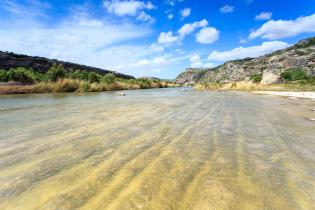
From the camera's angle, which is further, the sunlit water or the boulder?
the boulder

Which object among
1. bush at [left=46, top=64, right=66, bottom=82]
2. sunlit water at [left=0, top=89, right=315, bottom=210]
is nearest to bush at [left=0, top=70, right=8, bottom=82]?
bush at [left=46, top=64, right=66, bottom=82]

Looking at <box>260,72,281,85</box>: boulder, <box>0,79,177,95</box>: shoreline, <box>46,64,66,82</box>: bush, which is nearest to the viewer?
<box>0,79,177,95</box>: shoreline

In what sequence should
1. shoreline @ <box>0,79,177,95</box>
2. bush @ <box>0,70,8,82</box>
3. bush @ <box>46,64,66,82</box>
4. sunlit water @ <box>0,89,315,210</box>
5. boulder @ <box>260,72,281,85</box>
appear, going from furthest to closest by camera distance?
boulder @ <box>260,72,281,85</box>, bush @ <box>46,64,66,82</box>, bush @ <box>0,70,8,82</box>, shoreline @ <box>0,79,177,95</box>, sunlit water @ <box>0,89,315,210</box>

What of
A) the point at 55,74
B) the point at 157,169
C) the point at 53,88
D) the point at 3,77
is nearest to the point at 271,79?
the point at 55,74

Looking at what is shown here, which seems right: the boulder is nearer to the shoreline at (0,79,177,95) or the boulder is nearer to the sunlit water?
the shoreline at (0,79,177,95)

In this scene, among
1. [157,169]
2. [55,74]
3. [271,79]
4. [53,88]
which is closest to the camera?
[157,169]

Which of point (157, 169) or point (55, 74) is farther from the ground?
point (55, 74)

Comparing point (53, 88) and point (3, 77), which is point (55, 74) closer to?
point (53, 88)

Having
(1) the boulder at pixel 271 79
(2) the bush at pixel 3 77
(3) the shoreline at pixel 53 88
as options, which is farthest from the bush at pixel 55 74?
(1) the boulder at pixel 271 79

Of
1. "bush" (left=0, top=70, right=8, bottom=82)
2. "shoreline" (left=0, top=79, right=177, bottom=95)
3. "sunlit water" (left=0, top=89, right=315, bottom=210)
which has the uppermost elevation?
"bush" (left=0, top=70, right=8, bottom=82)

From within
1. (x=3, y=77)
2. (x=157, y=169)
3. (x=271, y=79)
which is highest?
(x=3, y=77)

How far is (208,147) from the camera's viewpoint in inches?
155

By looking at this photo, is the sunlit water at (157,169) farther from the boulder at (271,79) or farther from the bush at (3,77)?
the boulder at (271,79)

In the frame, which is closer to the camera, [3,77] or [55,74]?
[3,77]
